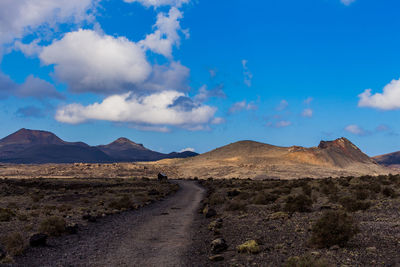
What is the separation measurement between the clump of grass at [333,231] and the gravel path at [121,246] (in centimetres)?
492

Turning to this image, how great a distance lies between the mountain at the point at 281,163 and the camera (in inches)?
4360

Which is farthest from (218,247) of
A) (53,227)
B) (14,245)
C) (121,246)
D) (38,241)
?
(53,227)

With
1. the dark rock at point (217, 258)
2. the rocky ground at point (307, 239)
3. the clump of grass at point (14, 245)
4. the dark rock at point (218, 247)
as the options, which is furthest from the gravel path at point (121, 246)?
the dark rock at point (218, 247)

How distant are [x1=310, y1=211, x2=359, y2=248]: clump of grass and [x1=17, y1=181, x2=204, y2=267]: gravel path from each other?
4.92 m

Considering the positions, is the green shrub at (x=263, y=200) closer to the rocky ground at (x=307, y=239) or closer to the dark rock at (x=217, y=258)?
the rocky ground at (x=307, y=239)

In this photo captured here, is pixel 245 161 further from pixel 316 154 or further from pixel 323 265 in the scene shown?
pixel 323 265

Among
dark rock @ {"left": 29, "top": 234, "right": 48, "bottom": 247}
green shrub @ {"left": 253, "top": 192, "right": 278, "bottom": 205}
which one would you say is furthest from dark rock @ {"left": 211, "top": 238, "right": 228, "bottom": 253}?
green shrub @ {"left": 253, "top": 192, "right": 278, "bottom": 205}

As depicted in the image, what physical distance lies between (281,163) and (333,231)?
123 metres

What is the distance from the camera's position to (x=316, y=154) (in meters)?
143

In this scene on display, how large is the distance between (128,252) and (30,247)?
172 inches

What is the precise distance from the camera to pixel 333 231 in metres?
11.5

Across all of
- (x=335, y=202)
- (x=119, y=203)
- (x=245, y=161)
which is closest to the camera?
(x=335, y=202)

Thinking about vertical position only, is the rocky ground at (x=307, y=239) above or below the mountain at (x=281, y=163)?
below

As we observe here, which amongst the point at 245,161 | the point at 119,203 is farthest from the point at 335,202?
the point at 245,161
